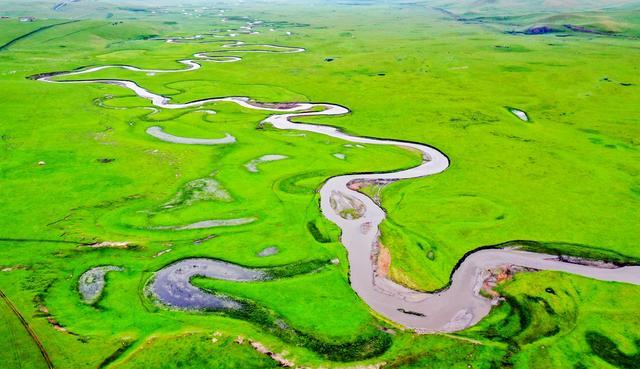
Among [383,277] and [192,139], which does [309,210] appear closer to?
[383,277]

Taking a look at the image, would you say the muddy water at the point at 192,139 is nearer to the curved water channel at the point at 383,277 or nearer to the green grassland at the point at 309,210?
the green grassland at the point at 309,210

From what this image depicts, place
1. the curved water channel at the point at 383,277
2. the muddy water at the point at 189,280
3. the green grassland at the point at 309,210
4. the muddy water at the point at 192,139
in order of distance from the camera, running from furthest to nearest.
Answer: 1. the muddy water at the point at 192,139
2. the muddy water at the point at 189,280
3. the curved water channel at the point at 383,277
4. the green grassland at the point at 309,210

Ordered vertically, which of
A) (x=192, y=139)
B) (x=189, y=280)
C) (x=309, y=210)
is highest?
(x=309, y=210)

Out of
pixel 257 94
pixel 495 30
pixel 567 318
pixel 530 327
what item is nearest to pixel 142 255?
pixel 530 327

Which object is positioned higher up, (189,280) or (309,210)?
(309,210)

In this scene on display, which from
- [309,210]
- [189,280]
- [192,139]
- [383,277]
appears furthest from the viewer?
[192,139]

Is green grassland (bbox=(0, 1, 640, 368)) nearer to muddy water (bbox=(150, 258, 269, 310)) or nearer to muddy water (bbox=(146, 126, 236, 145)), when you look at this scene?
muddy water (bbox=(150, 258, 269, 310))

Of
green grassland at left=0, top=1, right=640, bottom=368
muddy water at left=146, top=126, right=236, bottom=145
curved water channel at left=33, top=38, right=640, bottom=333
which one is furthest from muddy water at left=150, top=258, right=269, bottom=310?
muddy water at left=146, top=126, right=236, bottom=145

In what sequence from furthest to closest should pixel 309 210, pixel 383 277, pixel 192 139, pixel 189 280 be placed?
1. pixel 192 139
2. pixel 309 210
3. pixel 383 277
4. pixel 189 280

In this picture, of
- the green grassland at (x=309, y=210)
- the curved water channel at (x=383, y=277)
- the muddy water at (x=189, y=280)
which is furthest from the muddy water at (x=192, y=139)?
the muddy water at (x=189, y=280)

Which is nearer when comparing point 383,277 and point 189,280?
point 189,280

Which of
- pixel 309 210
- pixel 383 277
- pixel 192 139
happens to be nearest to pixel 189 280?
pixel 309 210
